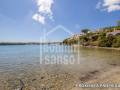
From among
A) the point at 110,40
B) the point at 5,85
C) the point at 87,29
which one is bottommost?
the point at 5,85

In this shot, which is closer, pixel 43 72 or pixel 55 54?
pixel 43 72

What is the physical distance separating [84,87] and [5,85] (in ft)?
15.5

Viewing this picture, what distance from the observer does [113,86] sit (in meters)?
7.71

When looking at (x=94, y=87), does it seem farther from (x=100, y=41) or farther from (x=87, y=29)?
(x=87, y=29)

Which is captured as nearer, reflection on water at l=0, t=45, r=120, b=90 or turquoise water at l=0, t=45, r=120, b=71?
reflection on water at l=0, t=45, r=120, b=90

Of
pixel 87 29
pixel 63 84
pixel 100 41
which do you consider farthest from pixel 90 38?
pixel 63 84

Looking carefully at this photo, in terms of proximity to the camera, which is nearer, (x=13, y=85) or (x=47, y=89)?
(x=47, y=89)

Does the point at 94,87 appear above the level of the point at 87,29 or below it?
below

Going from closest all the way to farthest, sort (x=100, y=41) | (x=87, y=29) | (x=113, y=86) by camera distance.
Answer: (x=113, y=86) → (x=100, y=41) → (x=87, y=29)

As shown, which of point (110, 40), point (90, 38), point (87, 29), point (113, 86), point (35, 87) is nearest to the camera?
point (113, 86)

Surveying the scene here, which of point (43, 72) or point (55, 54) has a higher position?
point (55, 54)

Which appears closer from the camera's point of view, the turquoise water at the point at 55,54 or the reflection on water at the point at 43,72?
the reflection on water at the point at 43,72

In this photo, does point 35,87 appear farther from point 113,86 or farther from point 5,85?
point 113,86

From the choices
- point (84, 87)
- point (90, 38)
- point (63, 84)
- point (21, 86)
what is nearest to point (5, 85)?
point (21, 86)
